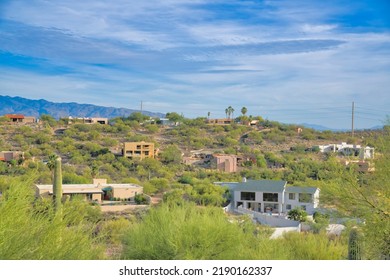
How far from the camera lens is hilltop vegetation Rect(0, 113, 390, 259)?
3.35 metres

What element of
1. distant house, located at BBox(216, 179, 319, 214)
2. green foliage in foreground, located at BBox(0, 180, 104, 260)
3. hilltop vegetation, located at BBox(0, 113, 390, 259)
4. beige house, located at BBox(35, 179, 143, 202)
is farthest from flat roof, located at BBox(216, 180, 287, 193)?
green foliage in foreground, located at BBox(0, 180, 104, 260)

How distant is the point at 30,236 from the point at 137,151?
16.7 metres

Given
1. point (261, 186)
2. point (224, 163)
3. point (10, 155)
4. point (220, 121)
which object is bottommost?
point (261, 186)

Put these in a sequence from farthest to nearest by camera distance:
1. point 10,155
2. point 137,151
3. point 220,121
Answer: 1. point 220,121
2. point 137,151
3. point 10,155

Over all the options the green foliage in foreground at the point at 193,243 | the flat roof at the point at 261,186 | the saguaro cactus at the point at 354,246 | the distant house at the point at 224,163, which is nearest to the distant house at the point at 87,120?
the distant house at the point at 224,163

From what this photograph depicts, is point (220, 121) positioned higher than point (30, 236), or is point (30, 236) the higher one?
point (220, 121)

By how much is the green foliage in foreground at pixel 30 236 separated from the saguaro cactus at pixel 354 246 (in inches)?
86.7

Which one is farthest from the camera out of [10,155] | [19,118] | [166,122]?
[166,122]

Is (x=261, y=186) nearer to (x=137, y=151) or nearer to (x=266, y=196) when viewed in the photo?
(x=266, y=196)

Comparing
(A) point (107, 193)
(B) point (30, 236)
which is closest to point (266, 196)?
(A) point (107, 193)

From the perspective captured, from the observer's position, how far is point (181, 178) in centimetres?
1564

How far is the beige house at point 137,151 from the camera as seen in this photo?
1883 cm
